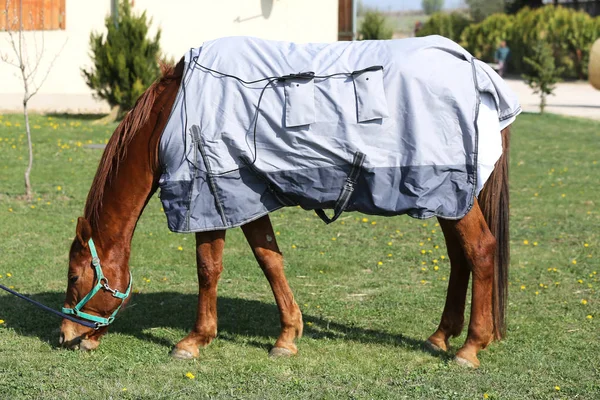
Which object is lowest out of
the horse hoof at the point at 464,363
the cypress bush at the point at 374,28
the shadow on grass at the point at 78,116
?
the horse hoof at the point at 464,363

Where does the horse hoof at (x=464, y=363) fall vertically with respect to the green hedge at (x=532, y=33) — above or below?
below

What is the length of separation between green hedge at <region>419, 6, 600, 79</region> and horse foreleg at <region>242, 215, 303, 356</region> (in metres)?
25.5

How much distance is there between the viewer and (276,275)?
15.5 feet

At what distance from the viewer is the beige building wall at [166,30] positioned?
15781 millimetres

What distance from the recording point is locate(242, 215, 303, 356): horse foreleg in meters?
4.68

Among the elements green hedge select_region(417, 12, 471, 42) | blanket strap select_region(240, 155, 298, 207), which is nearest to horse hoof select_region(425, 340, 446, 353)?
blanket strap select_region(240, 155, 298, 207)

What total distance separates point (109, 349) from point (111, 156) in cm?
113

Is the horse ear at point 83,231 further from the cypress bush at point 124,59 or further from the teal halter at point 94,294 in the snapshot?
the cypress bush at point 124,59

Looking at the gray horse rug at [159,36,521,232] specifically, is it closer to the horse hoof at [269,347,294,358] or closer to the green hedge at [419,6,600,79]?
the horse hoof at [269,347,294,358]

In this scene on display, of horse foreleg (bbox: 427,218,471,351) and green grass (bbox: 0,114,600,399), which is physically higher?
horse foreleg (bbox: 427,218,471,351)

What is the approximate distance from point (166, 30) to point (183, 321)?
1238 centimetres

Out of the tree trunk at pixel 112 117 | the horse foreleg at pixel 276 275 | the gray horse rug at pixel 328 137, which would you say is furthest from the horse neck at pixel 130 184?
the tree trunk at pixel 112 117

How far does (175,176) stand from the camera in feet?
14.3

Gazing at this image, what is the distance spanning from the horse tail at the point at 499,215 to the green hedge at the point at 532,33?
25028mm
